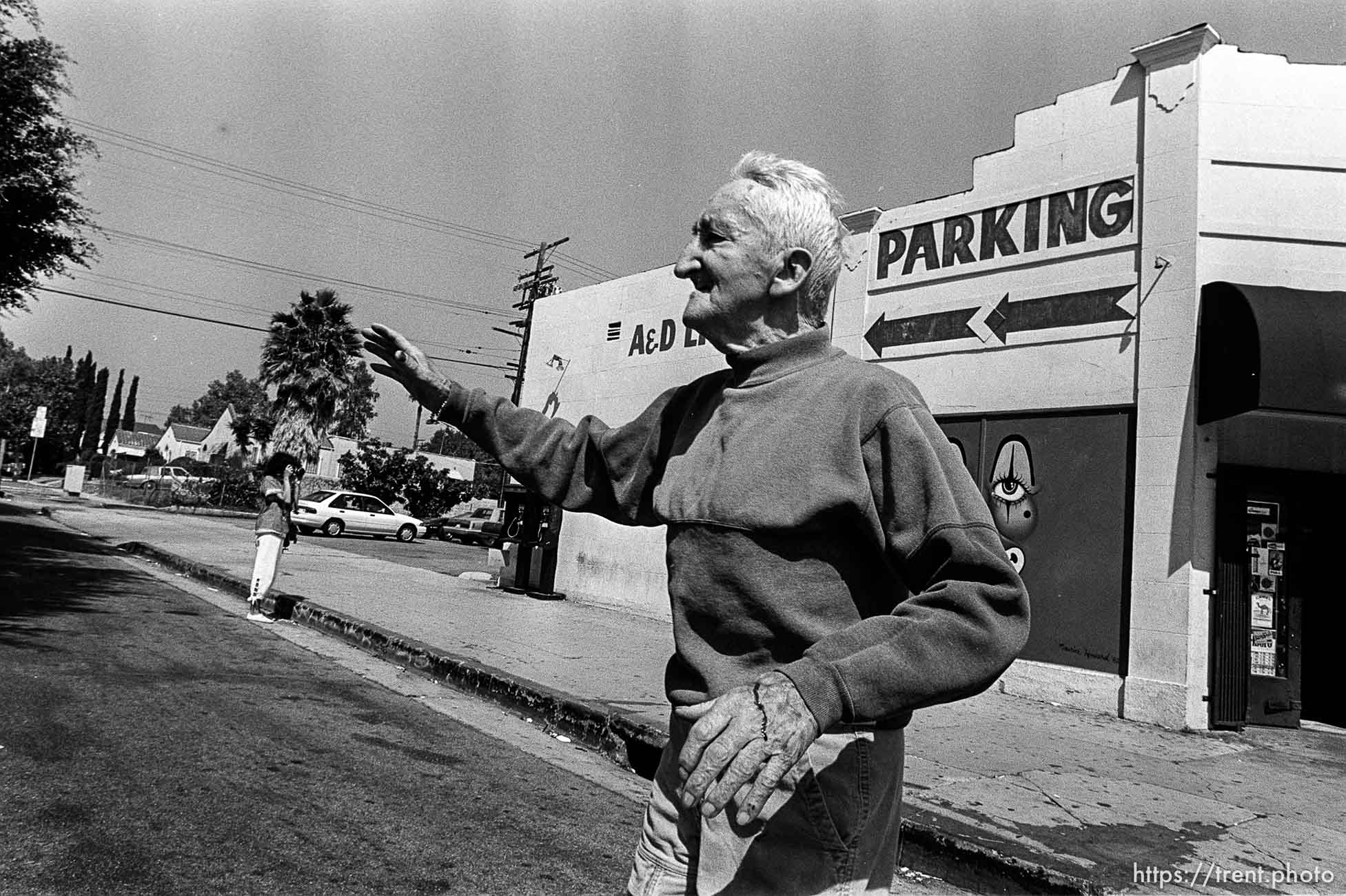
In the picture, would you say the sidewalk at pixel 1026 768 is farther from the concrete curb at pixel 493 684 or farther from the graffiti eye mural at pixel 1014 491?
the graffiti eye mural at pixel 1014 491

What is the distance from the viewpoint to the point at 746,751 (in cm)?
128

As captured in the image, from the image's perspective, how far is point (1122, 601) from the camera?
7852mm

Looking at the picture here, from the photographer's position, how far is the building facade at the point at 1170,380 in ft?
24.4

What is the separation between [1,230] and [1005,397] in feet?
50.9

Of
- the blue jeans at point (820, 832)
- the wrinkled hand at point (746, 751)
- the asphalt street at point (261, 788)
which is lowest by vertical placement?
the asphalt street at point (261, 788)

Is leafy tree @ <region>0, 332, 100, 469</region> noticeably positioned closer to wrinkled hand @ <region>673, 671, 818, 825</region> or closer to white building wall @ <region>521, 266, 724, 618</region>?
white building wall @ <region>521, 266, 724, 618</region>

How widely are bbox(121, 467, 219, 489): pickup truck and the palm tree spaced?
16.1 ft

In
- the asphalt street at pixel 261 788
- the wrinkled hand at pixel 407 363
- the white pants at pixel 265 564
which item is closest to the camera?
the wrinkled hand at pixel 407 363

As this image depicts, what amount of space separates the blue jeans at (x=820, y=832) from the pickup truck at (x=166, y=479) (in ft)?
137

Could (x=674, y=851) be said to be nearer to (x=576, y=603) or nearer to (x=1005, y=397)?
(x=1005, y=397)

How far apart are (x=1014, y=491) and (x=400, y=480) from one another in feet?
109

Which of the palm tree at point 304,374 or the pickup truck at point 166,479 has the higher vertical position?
the palm tree at point 304,374

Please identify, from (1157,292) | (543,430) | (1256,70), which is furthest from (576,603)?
(543,430)

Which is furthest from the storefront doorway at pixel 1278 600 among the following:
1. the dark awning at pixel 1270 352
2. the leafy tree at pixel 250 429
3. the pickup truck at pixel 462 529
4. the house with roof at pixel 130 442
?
the house with roof at pixel 130 442
